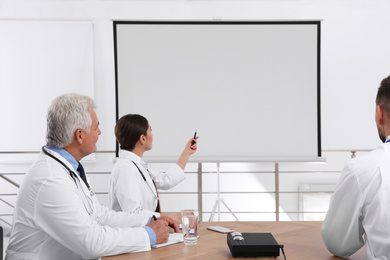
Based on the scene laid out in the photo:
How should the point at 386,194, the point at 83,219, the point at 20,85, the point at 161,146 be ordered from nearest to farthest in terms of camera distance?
the point at 386,194 → the point at 83,219 → the point at 161,146 → the point at 20,85

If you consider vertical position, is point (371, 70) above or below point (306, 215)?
above

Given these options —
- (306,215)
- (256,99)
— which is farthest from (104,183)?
(306,215)

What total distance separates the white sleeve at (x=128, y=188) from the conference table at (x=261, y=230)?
0.42 m

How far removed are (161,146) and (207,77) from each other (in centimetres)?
80

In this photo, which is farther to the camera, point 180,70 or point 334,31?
point 334,31

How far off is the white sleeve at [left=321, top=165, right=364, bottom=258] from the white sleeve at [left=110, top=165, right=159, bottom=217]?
3.35ft

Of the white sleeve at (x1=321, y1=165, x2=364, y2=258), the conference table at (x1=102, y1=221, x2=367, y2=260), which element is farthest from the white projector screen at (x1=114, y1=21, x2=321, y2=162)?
the white sleeve at (x1=321, y1=165, x2=364, y2=258)

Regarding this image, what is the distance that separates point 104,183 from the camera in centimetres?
459

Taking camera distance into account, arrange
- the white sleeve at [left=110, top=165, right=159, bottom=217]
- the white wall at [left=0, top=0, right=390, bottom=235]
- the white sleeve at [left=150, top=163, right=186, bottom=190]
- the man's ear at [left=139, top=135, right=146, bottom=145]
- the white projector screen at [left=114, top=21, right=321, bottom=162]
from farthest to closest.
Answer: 1. the white wall at [left=0, top=0, right=390, bottom=235]
2. the white projector screen at [left=114, top=21, right=321, bottom=162]
3. the white sleeve at [left=150, top=163, right=186, bottom=190]
4. the man's ear at [left=139, top=135, right=146, bottom=145]
5. the white sleeve at [left=110, top=165, right=159, bottom=217]

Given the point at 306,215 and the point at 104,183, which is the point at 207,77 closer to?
the point at 104,183

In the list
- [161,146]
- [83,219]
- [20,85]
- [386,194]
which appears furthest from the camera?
[20,85]

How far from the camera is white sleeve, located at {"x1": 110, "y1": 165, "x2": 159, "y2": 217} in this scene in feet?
6.82

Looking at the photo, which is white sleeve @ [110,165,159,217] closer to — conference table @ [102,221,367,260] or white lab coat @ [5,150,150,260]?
conference table @ [102,221,367,260]

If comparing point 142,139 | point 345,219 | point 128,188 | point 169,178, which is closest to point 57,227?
point 128,188
